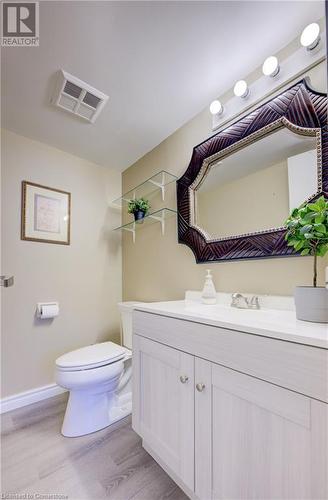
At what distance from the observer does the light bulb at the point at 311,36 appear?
3.26 feet

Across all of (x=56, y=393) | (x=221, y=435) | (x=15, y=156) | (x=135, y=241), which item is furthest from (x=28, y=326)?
(x=221, y=435)

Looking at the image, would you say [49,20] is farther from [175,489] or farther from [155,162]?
[175,489]

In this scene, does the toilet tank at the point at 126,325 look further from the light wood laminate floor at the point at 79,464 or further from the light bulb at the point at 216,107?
the light bulb at the point at 216,107

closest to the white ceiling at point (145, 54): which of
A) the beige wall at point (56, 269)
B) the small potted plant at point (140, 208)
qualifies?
the beige wall at point (56, 269)

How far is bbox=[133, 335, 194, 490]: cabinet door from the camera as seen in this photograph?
0.90 meters

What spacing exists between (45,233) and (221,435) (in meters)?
1.83

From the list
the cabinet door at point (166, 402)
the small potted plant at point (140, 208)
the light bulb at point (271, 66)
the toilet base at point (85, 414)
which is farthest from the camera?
the small potted plant at point (140, 208)

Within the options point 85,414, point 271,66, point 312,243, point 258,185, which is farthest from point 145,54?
point 85,414

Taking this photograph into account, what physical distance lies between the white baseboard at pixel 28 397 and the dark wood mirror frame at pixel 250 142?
5.27 ft

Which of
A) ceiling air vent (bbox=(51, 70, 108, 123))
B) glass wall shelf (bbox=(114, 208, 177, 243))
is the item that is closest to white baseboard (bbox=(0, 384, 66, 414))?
glass wall shelf (bbox=(114, 208, 177, 243))

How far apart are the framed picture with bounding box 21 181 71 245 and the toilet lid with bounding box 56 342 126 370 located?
0.96 meters

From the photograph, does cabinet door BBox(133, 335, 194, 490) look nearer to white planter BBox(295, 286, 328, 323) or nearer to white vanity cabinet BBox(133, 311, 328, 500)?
white vanity cabinet BBox(133, 311, 328, 500)

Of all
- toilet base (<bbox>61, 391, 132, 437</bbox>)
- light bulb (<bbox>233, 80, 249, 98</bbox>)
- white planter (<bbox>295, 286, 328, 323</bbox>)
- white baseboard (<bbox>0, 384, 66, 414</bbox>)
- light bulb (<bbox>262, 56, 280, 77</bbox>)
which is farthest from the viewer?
white baseboard (<bbox>0, 384, 66, 414</bbox>)

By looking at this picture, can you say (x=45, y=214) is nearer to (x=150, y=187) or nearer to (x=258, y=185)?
(x=150, y=187)
